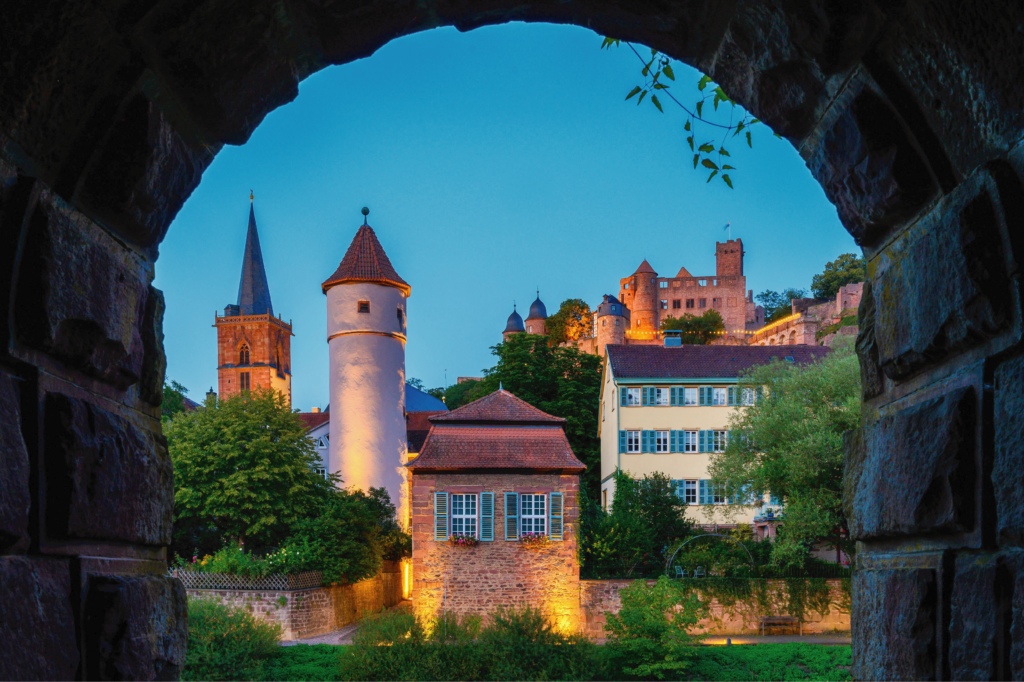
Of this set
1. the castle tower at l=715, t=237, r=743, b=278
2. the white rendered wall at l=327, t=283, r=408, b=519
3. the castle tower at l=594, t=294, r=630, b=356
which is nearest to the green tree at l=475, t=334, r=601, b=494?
the white rendered wall at l=327, t=283, r=408, b=519

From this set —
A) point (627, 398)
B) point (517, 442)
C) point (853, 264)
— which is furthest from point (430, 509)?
point (853, 264)

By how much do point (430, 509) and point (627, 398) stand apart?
11.2 metres

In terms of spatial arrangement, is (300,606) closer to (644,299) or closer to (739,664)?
(739,664)

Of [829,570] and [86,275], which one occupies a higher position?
[86,275]

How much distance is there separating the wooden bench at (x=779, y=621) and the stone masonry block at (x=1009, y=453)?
23.0m

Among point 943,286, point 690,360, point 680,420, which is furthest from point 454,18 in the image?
point 690,360

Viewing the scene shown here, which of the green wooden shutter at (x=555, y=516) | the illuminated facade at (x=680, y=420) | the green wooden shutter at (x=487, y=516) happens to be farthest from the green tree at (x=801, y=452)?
the green wooden shutter at (x=487, y=516)

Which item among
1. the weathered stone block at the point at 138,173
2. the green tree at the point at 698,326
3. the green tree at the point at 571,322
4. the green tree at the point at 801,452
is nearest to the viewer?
the weathered stone block at the point at 138,173

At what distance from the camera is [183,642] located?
2.06 meters

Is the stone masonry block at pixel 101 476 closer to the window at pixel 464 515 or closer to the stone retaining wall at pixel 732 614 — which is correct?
the window at pixel 464 515

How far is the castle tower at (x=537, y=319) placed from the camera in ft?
250

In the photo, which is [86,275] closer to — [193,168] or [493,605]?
[193,168]

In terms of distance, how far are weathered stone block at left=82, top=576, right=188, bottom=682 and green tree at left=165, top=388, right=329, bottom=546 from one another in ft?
76.5

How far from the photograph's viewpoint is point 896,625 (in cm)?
164
